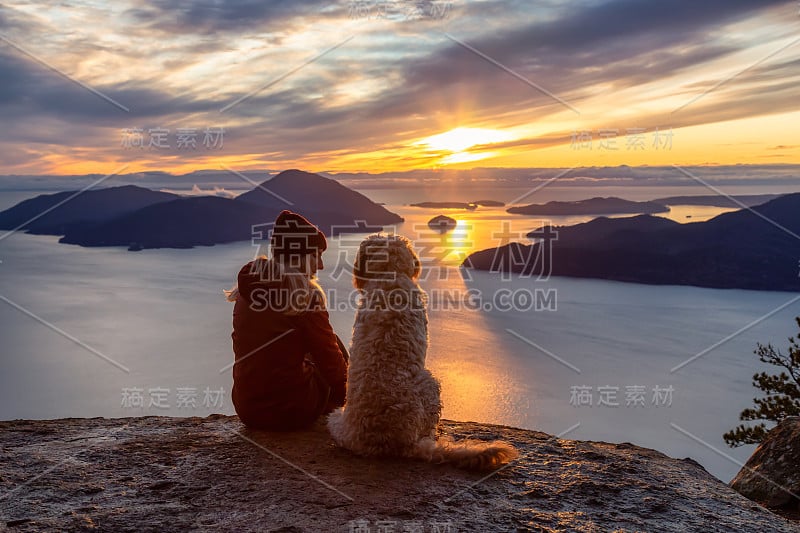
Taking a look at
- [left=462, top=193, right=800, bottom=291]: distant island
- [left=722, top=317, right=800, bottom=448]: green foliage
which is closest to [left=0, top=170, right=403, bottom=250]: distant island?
[left=462, top=193, right=800, bottom=291]: distant island

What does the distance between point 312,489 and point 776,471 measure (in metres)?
4.64

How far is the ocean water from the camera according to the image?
3109 centimetres

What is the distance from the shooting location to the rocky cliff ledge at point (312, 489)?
9.40 ft

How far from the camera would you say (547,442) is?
470 cm

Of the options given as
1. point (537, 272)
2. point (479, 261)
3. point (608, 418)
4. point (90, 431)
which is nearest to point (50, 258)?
point (479, 261)

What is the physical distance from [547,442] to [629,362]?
123 ft

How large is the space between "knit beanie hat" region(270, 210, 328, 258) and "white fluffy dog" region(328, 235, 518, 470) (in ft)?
1.70

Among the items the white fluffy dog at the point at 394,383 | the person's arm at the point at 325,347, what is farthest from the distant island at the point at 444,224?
the white fluffy dog at the point at 394,383

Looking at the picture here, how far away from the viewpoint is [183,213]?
75625 millimetres

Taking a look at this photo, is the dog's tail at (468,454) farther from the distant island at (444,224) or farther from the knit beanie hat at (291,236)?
the distant island at (444,224)

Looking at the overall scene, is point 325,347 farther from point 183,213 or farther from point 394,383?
point 183,213

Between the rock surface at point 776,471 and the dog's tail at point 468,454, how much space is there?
2970mm

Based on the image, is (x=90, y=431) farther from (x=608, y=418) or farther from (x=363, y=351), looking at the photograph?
(x=608, y=418)

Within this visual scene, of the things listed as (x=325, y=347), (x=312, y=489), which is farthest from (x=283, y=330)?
(x=312, y=489)
